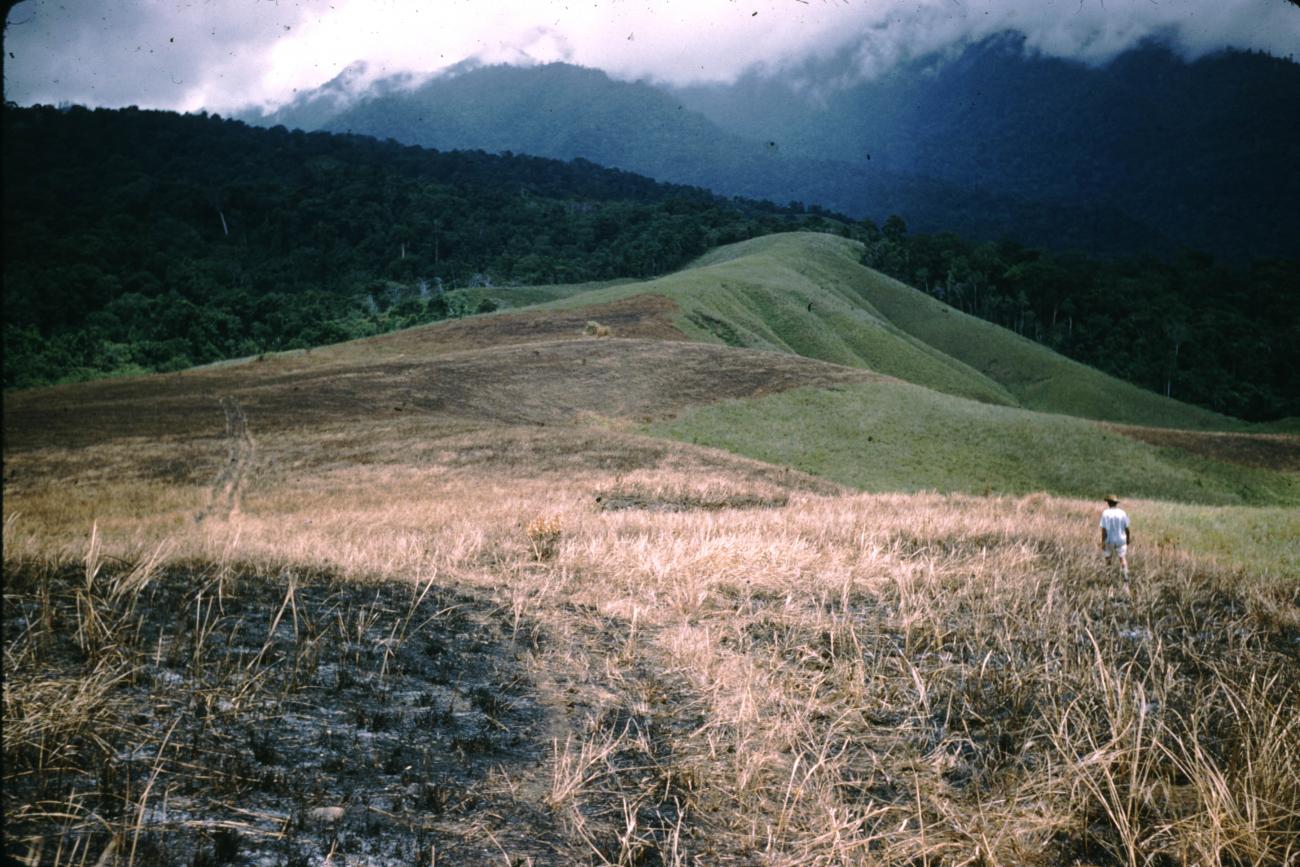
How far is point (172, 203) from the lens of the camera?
140000 millimetres

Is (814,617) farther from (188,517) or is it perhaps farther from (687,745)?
(188,517)

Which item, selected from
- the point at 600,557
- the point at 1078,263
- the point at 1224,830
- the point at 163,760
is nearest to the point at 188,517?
the point at 600,557

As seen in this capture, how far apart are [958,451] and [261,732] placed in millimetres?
40866

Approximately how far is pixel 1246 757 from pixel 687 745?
11.1 ft

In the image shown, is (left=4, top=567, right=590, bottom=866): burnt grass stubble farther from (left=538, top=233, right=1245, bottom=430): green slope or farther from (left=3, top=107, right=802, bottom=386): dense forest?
(left=538, top=233, right=1245, bottom=430): green slope

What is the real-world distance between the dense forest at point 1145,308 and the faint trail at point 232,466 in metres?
130

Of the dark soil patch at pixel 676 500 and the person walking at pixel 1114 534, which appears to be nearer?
the person walking at pixel 1114 534

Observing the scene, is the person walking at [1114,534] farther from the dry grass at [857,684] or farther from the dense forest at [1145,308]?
the dense forest at [1145,308]

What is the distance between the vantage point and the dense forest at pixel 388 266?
88875mm

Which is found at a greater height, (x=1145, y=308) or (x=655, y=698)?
(x=1145, y=308)

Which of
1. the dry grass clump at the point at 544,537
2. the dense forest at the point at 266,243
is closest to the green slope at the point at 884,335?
the dense forest at the point at 266,243

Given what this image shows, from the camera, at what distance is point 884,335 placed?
87188mm

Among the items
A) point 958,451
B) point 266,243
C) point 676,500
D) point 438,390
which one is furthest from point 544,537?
Answer: point 266,243

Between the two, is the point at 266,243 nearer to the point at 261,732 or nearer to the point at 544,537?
the point at 544,537
